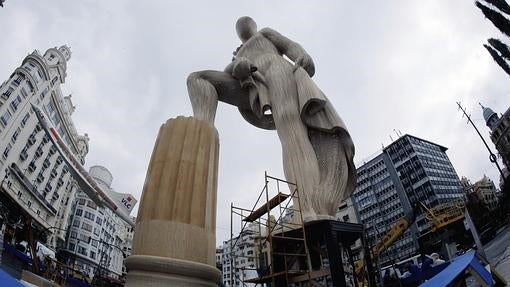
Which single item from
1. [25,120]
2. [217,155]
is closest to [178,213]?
[217,155]

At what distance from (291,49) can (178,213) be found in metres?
3.42

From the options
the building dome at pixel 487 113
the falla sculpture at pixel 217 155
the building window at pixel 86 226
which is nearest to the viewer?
the falla sculpture at pixel 217 155

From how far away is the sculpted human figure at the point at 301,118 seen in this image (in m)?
3.73

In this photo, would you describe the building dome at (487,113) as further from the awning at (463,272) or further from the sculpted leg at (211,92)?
the sculpted leg at (211,92)

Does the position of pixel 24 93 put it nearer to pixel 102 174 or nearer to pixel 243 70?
pixel 102 174

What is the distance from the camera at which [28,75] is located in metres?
24.6

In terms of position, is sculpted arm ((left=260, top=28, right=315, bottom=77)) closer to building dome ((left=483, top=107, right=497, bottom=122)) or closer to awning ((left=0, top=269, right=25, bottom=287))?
awning ((left=0, top=269, right=25, bottom=287))

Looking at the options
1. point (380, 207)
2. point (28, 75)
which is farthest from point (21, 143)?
point (380, 207)

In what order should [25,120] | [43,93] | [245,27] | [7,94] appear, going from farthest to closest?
[43,93]
[25,120]
[7,94]
[245,27]

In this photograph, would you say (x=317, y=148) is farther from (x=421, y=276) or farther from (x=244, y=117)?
(x=421, y=276)

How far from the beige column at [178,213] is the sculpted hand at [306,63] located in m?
2.33

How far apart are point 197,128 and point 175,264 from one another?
980mm

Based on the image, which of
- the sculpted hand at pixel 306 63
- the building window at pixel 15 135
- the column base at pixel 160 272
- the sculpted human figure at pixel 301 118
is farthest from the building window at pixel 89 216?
the column base at pixel 160 272

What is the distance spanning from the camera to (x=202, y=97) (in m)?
3.35
